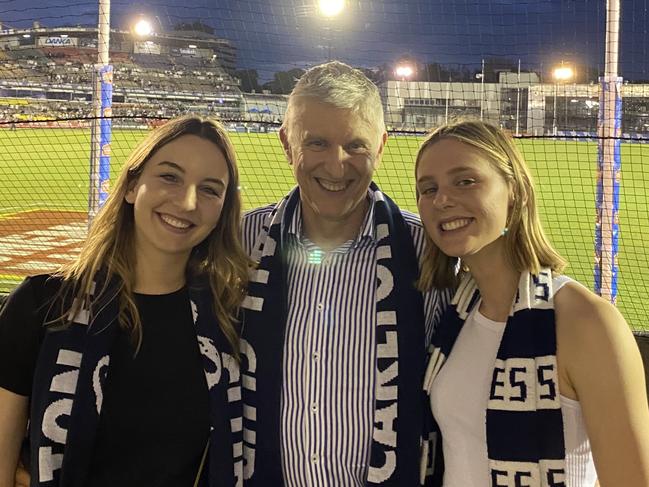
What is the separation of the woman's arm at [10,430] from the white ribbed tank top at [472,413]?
1.08m

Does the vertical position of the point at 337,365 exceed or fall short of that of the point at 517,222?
it falls short

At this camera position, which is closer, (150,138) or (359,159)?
(150,138)

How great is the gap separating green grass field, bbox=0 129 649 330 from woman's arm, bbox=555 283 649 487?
4.29 metres

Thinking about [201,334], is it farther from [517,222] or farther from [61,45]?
[61,45]

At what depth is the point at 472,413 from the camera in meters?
1.62

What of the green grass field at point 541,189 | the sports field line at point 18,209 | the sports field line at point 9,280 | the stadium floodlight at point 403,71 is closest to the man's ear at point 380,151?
the green grass field at point 541,189

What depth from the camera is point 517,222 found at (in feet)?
5.51

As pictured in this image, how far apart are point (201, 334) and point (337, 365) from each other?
0.41 meters

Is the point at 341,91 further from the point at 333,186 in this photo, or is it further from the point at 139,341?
the point at 139,341

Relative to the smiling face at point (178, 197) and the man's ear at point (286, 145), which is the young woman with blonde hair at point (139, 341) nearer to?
the smiling face at point (178, 197)

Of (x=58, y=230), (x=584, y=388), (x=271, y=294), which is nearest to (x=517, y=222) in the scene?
(x=584, y=388)

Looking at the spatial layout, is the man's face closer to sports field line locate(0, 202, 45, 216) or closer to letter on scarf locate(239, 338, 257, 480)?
letter on scarf locate(239, 338, 257, 480)

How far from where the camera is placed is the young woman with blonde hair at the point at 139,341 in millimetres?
1650

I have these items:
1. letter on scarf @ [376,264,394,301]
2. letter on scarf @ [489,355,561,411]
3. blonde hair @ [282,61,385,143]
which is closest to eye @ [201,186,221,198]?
blonde hair @ [282,61,385,143]
